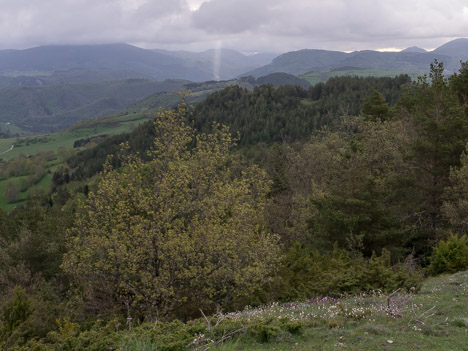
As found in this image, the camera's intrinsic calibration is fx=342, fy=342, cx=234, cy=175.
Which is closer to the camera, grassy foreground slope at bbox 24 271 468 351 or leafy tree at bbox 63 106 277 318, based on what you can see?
grassy foreground slope at bbox 24 271 468 351

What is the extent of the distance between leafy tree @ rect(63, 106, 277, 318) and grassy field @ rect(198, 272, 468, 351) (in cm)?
678

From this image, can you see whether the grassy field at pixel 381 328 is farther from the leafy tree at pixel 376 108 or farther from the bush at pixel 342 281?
the leafy tree at pixel 376 108

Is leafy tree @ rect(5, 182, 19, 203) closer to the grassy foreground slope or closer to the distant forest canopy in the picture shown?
the distant forest canopy

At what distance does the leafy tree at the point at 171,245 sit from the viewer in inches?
765

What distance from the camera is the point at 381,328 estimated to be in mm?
10562

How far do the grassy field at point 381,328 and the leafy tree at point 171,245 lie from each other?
678 centimetres

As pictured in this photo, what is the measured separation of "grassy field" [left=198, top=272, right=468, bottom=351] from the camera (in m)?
9.72

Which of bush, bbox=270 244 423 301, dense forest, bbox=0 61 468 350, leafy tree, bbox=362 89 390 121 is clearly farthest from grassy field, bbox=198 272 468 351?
leafy tree, bbox=362 89 390 121

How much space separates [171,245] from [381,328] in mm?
11816

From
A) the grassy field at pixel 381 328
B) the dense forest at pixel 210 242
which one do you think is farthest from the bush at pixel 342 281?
the grassy field at pixel 381 328

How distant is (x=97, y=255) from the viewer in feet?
69.3

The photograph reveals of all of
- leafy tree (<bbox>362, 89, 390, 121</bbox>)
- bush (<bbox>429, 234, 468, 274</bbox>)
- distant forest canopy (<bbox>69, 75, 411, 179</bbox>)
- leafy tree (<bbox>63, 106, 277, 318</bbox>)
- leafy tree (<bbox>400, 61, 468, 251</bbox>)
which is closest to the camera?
leafy tree (<bbox>63, 106, 277, 318</bbox>)

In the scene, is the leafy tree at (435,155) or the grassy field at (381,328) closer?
the grassy field at (381,328)

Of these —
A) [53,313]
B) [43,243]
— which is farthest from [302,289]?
[43,243]
